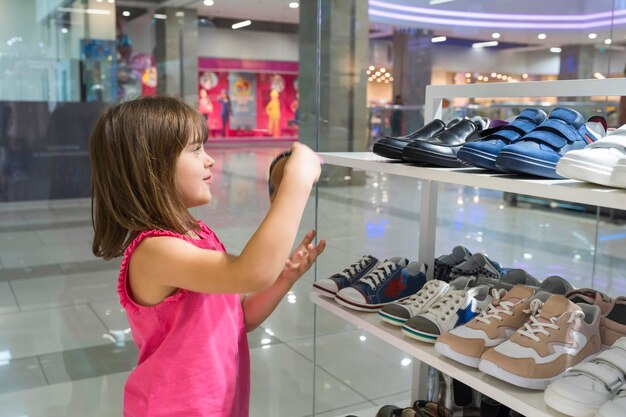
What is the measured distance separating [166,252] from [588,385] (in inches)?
31.1

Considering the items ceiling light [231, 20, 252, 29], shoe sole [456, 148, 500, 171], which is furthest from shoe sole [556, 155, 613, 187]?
ceiling light [231, 20, 252, 29]

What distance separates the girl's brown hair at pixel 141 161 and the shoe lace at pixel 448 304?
577 millimetres

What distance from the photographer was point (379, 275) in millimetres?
1618

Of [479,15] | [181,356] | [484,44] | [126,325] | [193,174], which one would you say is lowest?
[126,325]

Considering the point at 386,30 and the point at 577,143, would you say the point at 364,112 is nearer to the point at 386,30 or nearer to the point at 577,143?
the point at 386,30

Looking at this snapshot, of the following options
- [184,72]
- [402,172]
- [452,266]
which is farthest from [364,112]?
[402,172]

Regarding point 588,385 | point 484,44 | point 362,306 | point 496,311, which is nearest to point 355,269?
point 362,306

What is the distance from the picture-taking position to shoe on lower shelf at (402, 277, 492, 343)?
4.33ft

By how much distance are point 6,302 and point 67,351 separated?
46 centimetres

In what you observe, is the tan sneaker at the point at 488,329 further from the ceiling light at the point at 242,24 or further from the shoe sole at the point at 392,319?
the ceiling light at the point at 242,24

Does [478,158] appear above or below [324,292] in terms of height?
above

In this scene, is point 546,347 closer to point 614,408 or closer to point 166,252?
point 614,408

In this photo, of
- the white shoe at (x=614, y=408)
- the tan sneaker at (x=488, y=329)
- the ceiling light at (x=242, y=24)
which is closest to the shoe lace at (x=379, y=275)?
the tan sneaker at (x=488, y=329)

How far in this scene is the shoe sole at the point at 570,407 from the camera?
38.8 inches
